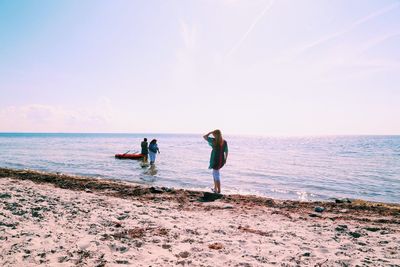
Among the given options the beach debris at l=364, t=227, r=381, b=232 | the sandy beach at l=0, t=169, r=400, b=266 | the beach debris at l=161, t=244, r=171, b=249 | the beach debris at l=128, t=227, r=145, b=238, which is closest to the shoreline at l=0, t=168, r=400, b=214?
the sandy beach at l=0, t=169, r=400, b=266

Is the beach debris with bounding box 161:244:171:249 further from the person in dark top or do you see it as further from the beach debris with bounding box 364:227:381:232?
the person in dark top

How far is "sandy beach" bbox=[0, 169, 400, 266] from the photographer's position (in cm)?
520

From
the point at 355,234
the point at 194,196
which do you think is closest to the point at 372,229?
the point at 355,234

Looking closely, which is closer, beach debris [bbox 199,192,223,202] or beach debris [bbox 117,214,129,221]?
beach debris [bbox 117,214,129,221]

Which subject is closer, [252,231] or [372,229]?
[252,231]

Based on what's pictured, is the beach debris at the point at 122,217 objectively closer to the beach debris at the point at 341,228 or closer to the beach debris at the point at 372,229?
the beach debris at the point at 341,228

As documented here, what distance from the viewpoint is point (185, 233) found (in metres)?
6.54

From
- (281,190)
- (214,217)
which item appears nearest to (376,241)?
(214,217)

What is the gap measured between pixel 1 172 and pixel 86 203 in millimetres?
10887

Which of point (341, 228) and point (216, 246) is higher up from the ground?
point (216, 246)

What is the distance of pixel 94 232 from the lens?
20.9 ft

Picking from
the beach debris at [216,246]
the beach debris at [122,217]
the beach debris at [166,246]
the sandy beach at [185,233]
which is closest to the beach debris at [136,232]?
the sandy beach at [185,233]

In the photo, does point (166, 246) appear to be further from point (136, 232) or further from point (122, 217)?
point (122, 217)

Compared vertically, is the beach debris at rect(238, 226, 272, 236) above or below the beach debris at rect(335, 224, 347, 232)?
above
